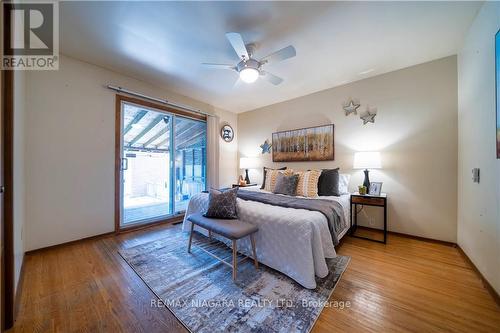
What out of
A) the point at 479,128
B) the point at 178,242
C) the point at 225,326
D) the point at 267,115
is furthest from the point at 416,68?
the point at 178,242

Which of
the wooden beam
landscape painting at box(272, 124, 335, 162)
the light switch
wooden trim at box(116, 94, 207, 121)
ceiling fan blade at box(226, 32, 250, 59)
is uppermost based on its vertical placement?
ceiling fan blade at box(226, 32, 250, 59)

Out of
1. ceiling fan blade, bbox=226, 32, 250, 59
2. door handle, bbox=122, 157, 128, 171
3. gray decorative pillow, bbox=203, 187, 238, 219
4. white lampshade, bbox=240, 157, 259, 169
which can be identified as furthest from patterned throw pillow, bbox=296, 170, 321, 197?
door handle, bbox=122, 157, 128, 171

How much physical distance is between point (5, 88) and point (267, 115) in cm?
393

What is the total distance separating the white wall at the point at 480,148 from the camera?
5.15 ft

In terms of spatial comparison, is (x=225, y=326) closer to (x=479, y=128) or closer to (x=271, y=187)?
A: (x=271, y=187)

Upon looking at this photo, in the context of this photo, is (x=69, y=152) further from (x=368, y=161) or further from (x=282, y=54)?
(x=368, y=161)

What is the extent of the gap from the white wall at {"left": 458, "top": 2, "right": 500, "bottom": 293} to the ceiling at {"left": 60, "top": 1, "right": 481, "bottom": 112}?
0.28 metres

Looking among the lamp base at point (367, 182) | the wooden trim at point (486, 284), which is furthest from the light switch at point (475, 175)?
the lamp base at point (367, 182)

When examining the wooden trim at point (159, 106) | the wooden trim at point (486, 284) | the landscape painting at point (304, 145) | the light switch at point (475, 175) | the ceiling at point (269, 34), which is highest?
the ceiling at point (269, 34)

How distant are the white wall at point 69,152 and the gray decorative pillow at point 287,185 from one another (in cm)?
267

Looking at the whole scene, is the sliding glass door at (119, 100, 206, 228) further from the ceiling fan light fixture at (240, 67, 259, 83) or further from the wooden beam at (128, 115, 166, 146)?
the ceiling fan light fixture at (240, 67, 259, 83)

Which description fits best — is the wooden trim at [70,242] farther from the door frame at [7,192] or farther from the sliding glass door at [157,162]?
the door frame at [7,192]

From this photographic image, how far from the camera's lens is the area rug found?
4.31 feet
